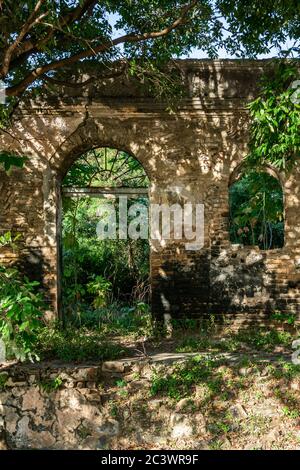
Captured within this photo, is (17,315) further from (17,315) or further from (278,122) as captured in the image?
(278,122)

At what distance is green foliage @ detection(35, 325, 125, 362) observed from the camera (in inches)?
257

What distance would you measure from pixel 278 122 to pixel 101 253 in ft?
23.8

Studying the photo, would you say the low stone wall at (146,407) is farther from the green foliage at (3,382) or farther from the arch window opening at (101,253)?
the arch window opening at (101,253)

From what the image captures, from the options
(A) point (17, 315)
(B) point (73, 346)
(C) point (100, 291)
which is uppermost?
(A) point (17, 315)

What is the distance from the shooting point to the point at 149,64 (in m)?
6.29

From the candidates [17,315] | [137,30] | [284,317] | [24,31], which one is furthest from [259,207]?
[17,315]

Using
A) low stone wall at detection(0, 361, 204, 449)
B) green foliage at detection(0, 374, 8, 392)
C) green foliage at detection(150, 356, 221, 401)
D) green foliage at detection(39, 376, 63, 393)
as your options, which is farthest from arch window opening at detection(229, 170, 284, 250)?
green foliage at detection(0, 374, 8, 392)

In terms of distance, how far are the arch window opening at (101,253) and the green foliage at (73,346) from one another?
2.78 ft

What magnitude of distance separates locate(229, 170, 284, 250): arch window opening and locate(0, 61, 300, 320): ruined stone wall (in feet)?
3.35

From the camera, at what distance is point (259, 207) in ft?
34.8

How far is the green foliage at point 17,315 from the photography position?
4.60 m

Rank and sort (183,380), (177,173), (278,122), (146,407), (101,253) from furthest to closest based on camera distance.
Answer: (101,253) < (177,173) < (183,380) < (146,407) < (278,122)

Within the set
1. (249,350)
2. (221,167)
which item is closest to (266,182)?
(221,167)

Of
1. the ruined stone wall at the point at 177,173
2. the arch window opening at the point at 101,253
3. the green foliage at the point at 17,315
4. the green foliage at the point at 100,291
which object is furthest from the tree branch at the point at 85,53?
the green foliage at the point at 100,291
